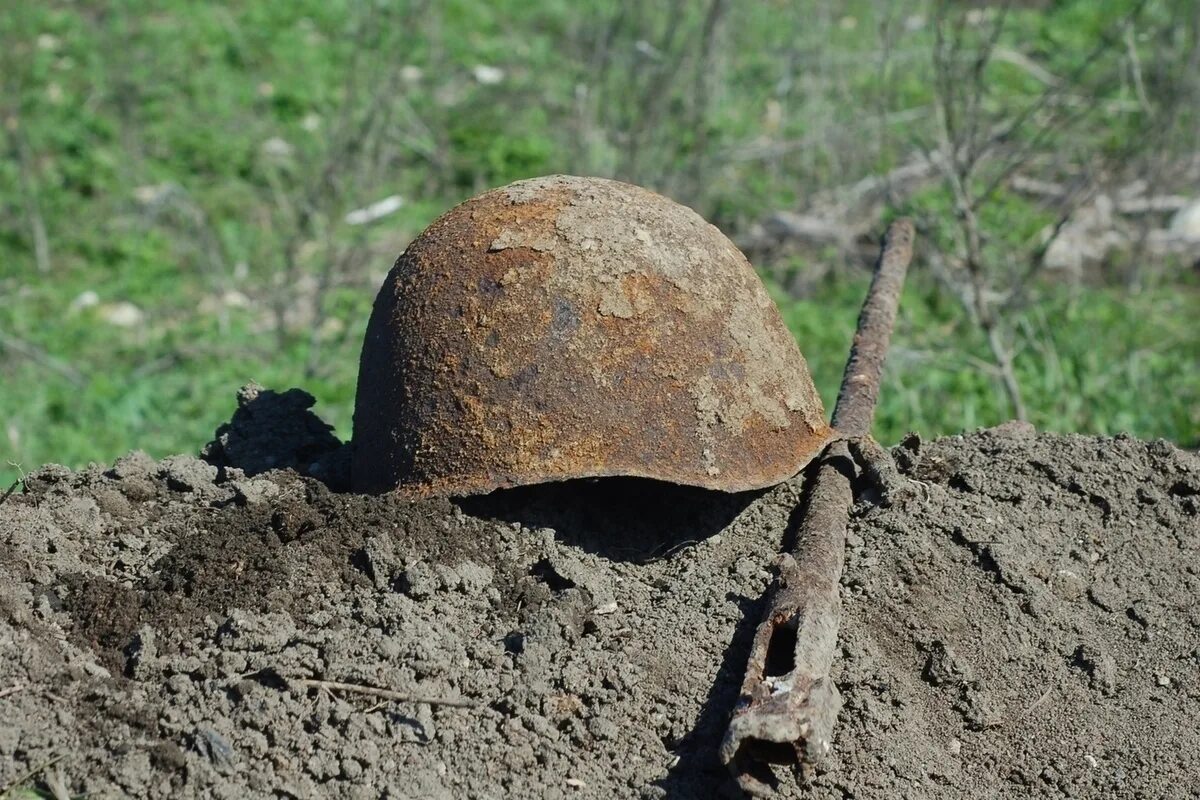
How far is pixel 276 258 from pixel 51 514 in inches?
230

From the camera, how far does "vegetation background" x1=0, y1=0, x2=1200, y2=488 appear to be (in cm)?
647

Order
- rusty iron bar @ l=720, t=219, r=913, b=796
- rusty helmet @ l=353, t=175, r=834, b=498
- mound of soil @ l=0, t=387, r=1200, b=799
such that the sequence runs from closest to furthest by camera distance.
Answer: rusty iron bar @ l=720, t=219, r=913, b=796, mound of soil @ l=0, t=387, r=1200, b=799, rusty helmet @ l=353, t=175, r=834, b=498

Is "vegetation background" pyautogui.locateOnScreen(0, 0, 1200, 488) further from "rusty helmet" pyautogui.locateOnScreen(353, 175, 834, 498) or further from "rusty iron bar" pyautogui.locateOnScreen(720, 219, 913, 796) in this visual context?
"rusty helmet" pyautogui.locateOnScreen(353, 175, 834, 498)

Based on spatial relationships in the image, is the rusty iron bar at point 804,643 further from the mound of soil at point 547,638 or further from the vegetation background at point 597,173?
the vegetation background at point 597,173

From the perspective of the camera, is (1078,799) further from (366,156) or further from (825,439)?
(366,156)

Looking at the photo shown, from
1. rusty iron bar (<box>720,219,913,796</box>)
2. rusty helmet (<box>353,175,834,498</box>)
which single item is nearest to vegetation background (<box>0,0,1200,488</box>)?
rusty iron bar (<box>720,219,913,796</box>)

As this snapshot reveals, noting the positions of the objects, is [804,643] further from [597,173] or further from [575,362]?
[597,173]

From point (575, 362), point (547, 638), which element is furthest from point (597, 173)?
point (547, 638)

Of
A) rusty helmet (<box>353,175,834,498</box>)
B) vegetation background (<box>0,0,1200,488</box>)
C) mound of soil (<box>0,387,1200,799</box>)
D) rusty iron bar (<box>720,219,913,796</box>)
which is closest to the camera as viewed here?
rusty iron bar (<box>720,219,913,796</box>)

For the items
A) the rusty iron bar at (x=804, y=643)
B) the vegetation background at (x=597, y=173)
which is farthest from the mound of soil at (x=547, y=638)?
the vegetation background at (x=597, y=173)

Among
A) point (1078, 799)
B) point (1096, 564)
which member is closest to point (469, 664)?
point (1078, 799)

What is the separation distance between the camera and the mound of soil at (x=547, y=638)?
2812 millimetres

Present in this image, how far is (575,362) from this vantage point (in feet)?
10.5

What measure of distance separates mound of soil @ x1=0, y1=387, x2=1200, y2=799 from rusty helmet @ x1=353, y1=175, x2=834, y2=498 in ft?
0.62
